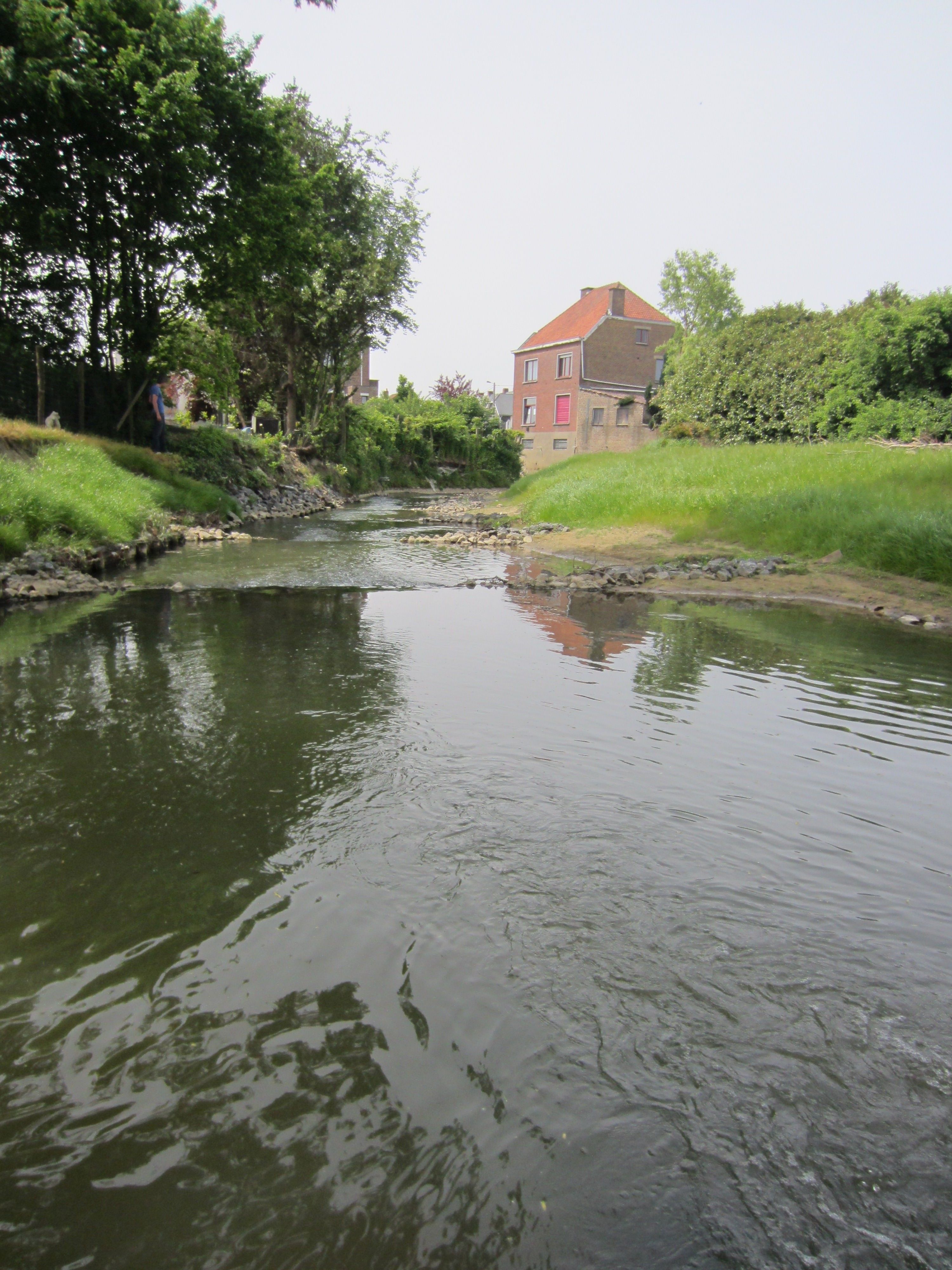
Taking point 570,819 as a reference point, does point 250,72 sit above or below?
above

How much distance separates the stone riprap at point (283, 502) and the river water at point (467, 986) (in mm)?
18397

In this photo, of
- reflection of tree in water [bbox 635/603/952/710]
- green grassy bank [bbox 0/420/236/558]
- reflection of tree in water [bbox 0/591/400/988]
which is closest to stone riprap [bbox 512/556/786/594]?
reflection of tree in water [bbox 635/603/952/710]

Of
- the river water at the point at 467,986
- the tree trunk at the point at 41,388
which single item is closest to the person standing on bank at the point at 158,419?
the tree trunk at the point at 41,388

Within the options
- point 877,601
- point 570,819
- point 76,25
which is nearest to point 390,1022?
point 570,819

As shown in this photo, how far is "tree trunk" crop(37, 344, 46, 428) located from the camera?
18812mm

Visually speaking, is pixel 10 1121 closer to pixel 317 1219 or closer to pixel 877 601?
pixel 317 1219

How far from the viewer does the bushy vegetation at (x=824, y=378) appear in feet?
73.5

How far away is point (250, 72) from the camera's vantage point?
2097cm

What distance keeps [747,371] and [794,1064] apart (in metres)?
28.0

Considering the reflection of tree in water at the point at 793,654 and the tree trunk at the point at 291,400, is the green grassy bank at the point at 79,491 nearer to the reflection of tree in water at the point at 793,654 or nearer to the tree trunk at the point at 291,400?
the reflection of tree in water at the point at 793,654

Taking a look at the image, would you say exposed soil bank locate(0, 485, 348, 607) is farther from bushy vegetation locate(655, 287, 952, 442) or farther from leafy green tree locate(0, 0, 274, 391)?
bushy vegetation locate(655, 287, 952, 442)

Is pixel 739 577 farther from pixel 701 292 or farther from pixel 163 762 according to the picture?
pixel 701 292

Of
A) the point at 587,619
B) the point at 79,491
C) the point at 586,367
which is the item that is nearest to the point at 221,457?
the point at 79,491

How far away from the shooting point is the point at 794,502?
14898 mm
